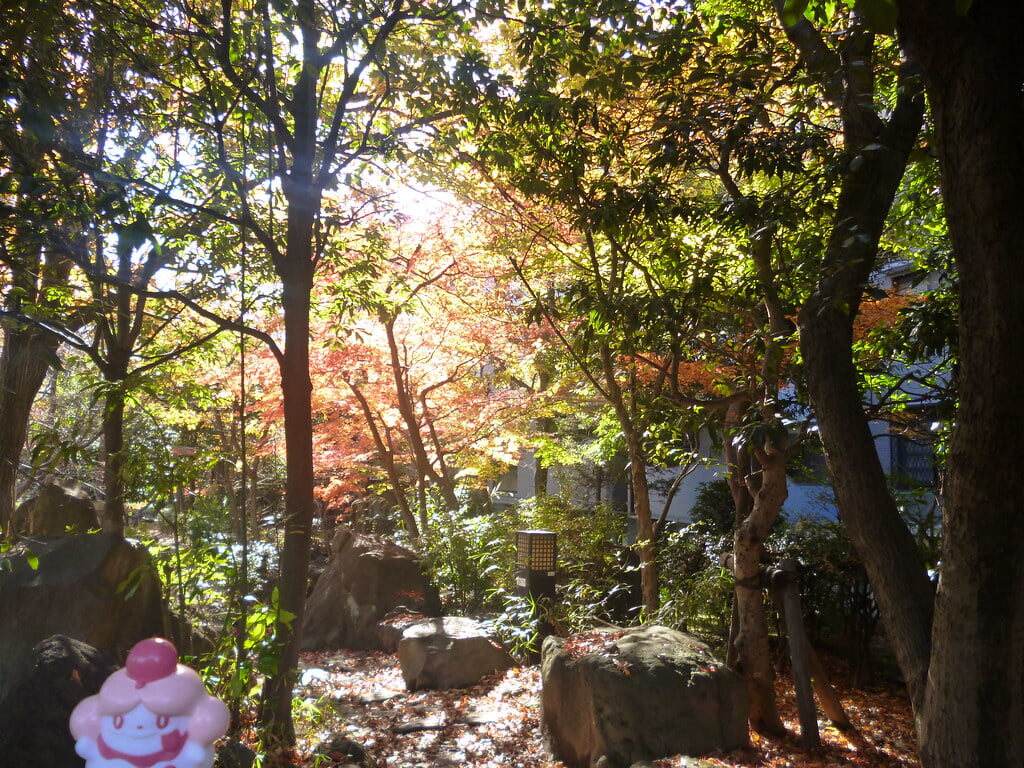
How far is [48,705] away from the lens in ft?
12.8

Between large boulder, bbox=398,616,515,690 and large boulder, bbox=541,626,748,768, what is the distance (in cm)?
253

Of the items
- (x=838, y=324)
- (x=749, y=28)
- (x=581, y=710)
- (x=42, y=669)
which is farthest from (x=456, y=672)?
(x=749, y=28)

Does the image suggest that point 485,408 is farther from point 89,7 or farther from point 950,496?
point 950,496

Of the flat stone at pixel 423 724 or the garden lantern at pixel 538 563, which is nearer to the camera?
the flat stone at pixel 423 724

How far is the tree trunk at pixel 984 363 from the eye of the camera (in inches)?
124

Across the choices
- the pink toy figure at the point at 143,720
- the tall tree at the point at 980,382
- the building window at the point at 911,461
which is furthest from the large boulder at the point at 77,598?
the building window at the point at 911,461

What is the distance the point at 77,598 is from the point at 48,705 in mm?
3194

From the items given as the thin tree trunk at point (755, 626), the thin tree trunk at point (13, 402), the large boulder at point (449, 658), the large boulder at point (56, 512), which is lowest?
the large boulder at point (449, 658)

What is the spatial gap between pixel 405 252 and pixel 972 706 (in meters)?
9.38

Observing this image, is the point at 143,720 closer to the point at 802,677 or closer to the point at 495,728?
the point at 802,677

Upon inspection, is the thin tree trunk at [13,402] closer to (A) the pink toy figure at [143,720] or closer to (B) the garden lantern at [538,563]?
(B) the garden lantern at [538,563]

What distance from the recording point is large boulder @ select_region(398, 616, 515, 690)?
27.0 feet

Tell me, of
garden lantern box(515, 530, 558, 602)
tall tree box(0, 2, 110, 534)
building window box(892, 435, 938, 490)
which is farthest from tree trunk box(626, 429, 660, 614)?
building window box(892, 435, 938, 490)

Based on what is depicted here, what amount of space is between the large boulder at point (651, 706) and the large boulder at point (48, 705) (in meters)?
3.21
